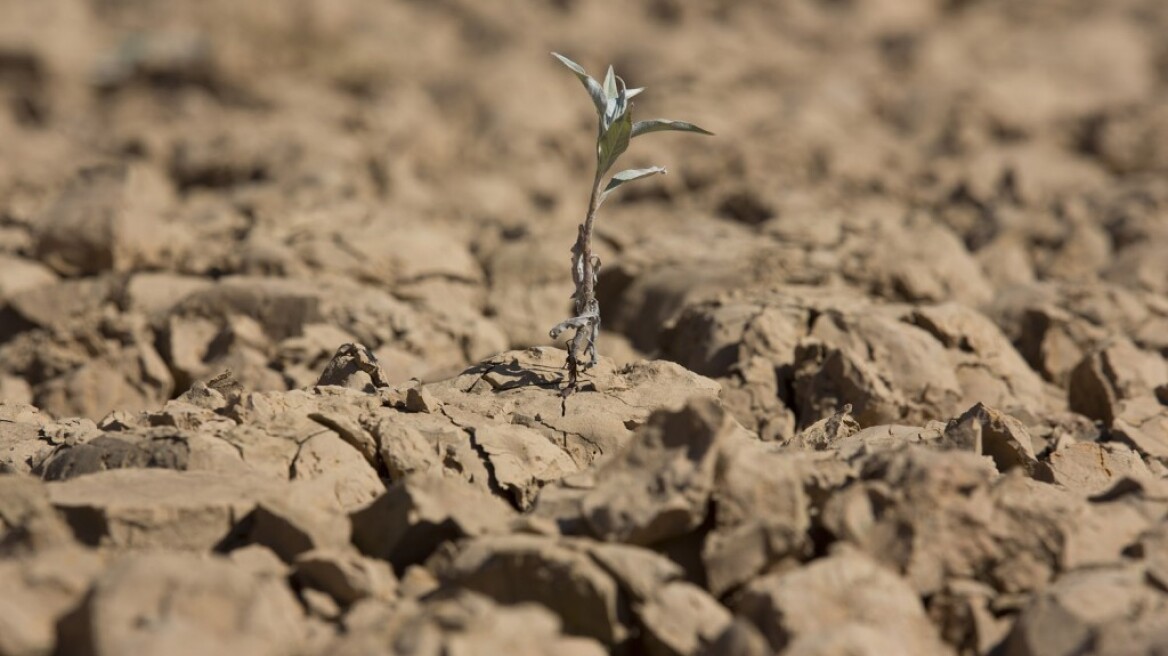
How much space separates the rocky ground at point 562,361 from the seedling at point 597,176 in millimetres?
154

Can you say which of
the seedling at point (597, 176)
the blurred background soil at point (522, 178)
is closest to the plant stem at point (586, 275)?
the seedling at point (597, 176)

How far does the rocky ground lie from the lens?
104 inches

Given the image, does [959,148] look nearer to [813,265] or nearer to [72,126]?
[813,265]

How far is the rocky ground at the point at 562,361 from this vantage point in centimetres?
264

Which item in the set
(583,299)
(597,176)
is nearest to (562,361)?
(583,299)

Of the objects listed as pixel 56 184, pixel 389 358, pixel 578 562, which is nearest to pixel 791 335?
pixel 389 358

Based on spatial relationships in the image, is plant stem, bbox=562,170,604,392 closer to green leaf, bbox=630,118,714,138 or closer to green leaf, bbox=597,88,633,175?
green leaf, bbox=597,88,633,175

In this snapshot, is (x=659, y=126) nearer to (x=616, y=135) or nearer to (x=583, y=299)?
(x=616, y=135)

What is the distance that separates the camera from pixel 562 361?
4.17 metres

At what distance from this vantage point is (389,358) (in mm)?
5191

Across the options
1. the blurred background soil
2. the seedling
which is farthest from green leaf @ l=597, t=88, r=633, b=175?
the blurred background soil

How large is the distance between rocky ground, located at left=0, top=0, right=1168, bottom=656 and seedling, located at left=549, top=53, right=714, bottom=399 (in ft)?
0.51

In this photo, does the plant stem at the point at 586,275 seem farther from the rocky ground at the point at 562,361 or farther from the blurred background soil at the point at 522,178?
the blurred background soil at the point at 522,178

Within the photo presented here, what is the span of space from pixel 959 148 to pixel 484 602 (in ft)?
28.5
